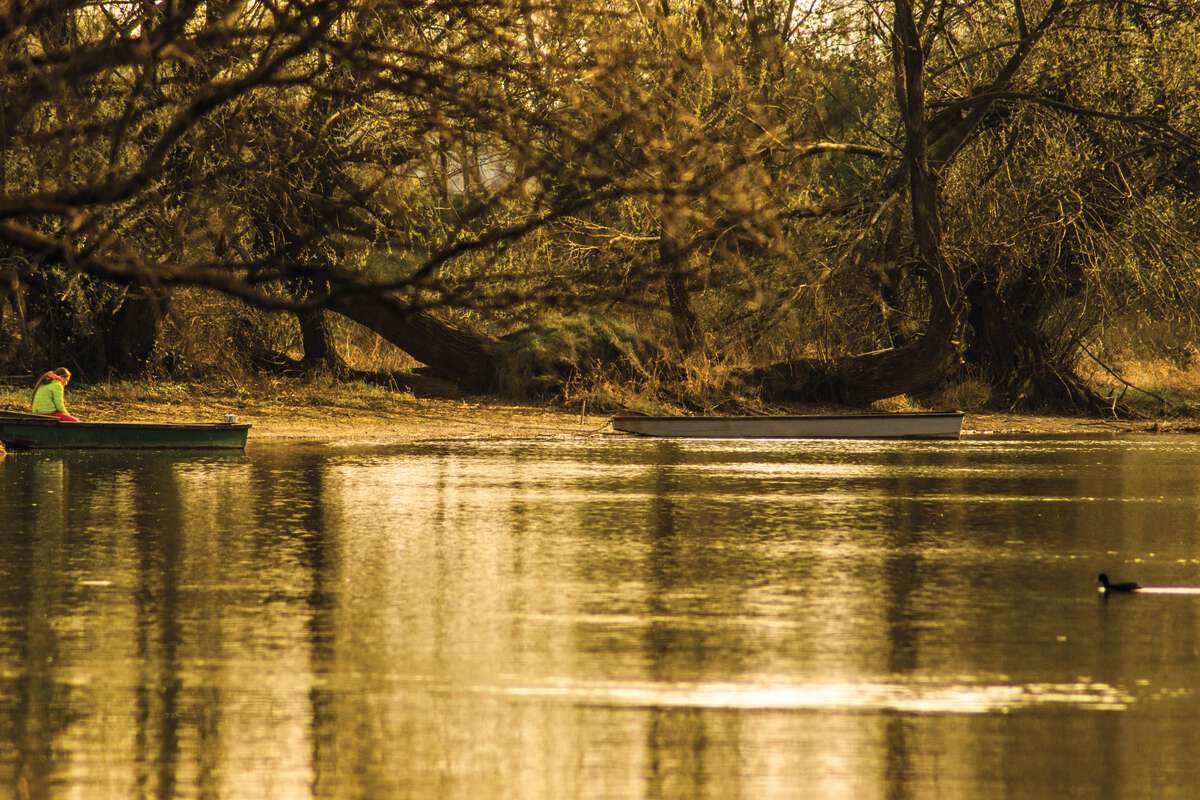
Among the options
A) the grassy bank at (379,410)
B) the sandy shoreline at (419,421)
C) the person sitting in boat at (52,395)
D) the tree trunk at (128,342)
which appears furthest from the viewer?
the tree trunk at (128,342)

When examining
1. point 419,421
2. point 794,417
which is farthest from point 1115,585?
point 419,421

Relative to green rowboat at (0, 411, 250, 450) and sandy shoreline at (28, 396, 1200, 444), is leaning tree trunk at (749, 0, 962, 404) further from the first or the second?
green rowboat at (0, 411, 250, 450)

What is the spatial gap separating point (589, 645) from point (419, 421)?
27394 mm

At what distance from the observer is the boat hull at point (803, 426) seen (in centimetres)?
3728

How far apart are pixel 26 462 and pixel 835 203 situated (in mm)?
20379

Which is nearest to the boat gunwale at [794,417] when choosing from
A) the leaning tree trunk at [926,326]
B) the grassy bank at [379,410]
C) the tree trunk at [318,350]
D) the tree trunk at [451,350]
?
the grassy bank at [379,410]

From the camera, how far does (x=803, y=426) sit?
37.3m

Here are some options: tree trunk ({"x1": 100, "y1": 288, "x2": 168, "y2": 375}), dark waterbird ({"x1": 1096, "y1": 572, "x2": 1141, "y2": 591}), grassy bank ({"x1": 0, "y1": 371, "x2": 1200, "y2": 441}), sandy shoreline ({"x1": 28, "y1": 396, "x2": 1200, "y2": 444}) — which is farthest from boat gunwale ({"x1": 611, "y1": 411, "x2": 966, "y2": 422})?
dark waterbird ({"x1": 1096, "y1": 572, "x2": 1141, "y2": 591})

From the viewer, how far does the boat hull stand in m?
37.3

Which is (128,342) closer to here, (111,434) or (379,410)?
(379,410)

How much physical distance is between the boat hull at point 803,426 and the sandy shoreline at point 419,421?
5.04 feet

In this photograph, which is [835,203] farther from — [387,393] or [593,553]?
[593,553]

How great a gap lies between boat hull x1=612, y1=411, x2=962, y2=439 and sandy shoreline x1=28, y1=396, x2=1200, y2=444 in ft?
5.04

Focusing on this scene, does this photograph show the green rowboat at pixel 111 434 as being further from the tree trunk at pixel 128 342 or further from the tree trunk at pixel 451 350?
the tree trunk at pixel 451 350
